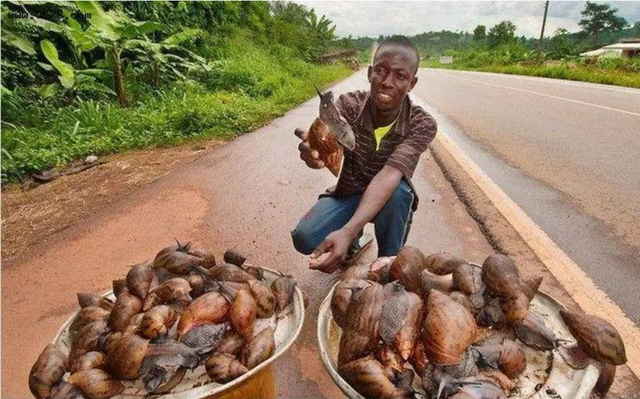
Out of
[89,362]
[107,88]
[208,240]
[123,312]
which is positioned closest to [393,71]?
[123,312]

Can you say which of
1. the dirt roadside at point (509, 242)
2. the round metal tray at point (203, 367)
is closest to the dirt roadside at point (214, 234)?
the dirt roadside at point (509, 242)

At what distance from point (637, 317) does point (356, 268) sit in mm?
1704

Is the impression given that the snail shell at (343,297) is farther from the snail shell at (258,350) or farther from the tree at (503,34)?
the tree at (503,34)

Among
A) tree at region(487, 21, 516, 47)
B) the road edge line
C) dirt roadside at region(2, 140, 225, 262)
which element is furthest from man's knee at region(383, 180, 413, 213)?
tree at region(487, 21, 516, 47)

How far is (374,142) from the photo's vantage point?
2641 mm

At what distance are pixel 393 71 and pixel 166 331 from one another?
5.43 ft

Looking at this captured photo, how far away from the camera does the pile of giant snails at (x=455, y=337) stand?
1.20m

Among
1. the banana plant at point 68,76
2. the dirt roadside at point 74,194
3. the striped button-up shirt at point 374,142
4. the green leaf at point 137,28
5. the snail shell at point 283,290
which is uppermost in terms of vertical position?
the green leaf at point 137,28

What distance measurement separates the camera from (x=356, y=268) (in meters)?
1.65

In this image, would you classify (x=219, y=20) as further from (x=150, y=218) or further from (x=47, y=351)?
(x=47, y=351)

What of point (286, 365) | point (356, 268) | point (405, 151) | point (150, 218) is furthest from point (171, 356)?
point (150, 218)

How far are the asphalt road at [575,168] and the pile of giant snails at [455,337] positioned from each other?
1.29 meters

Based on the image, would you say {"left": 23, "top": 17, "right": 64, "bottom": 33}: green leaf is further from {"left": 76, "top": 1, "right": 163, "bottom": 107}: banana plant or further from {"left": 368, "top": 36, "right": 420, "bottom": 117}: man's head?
{"left": 368, "top": 36, "right": 420, "bottom": 117}: man's head

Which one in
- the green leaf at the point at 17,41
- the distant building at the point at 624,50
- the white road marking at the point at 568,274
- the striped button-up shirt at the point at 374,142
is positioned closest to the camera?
the white road marking at the point at 568,274
